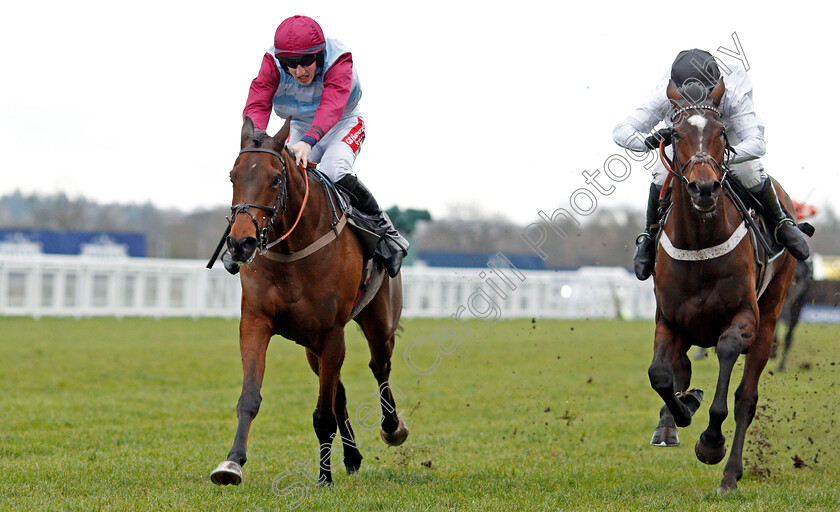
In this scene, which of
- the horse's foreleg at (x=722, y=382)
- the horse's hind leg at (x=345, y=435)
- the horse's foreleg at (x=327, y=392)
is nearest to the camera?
the horse's foreleg at (x=722, y=382)

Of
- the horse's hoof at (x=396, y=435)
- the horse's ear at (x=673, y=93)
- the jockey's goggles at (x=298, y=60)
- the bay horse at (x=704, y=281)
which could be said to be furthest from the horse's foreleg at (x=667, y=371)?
the jockey's goggles at (x=298, y=60)

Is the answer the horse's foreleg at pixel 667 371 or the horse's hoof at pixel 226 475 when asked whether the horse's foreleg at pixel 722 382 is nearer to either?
the horse's foreleg at pixel 667 371

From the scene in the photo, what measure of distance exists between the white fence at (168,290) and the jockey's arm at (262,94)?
14.6 m

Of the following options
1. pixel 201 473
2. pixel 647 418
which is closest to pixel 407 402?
pixel 647 418

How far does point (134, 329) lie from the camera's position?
20469 mm

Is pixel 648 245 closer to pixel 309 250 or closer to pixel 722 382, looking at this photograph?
pixel 722 382

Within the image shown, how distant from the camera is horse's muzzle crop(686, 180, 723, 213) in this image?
4832 mm

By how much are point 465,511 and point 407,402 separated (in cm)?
574

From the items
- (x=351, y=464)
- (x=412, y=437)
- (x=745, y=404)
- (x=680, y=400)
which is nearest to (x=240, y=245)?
(x=351, y=464)

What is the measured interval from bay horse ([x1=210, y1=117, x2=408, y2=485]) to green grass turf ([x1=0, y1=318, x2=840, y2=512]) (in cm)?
54

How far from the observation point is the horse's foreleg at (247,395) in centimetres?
436

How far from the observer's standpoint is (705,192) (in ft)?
15.9

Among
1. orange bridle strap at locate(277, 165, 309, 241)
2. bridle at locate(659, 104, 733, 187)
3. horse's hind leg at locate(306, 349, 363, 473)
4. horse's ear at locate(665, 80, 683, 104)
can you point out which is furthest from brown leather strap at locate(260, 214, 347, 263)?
horse's ear at locate(665, 80, 683, 104)

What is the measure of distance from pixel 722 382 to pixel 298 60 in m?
3.13
